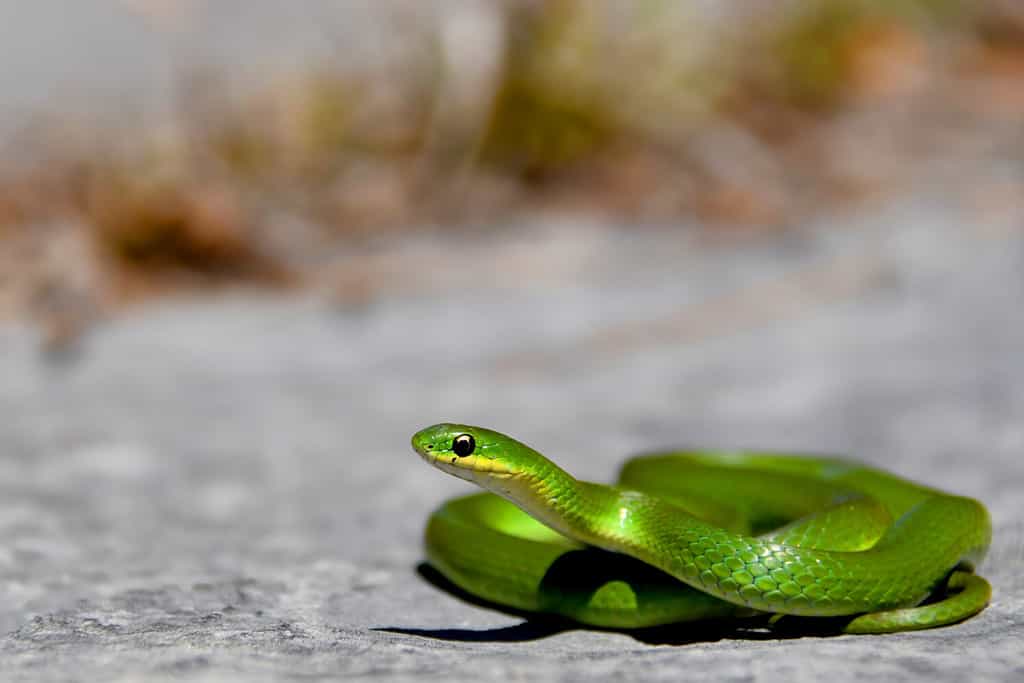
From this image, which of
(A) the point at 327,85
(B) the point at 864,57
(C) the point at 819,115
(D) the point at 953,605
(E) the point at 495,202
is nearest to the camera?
(D) the point at 953,605

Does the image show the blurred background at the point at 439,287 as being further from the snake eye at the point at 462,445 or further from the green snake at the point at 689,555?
the snake eye at the point at 462,445

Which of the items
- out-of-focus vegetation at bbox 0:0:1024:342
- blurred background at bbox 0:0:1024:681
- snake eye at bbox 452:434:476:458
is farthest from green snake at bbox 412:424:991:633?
out-of-focus vegetation at bbox 0:0:1024:342

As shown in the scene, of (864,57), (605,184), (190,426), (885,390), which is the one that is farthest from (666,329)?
(864,57)

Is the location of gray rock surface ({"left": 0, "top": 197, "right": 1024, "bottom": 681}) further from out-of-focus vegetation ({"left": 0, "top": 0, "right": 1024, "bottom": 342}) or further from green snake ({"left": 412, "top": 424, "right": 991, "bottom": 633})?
out-of-focus vegetation ({"left": 0, "top": 0, "right": 1024, "bottom": 342})

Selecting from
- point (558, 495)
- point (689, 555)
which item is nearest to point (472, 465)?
point (558, 495)

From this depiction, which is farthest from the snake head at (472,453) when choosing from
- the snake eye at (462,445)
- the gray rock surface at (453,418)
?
the gray rock surface at (453,418)

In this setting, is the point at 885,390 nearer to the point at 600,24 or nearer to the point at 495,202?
the point at 495,202
